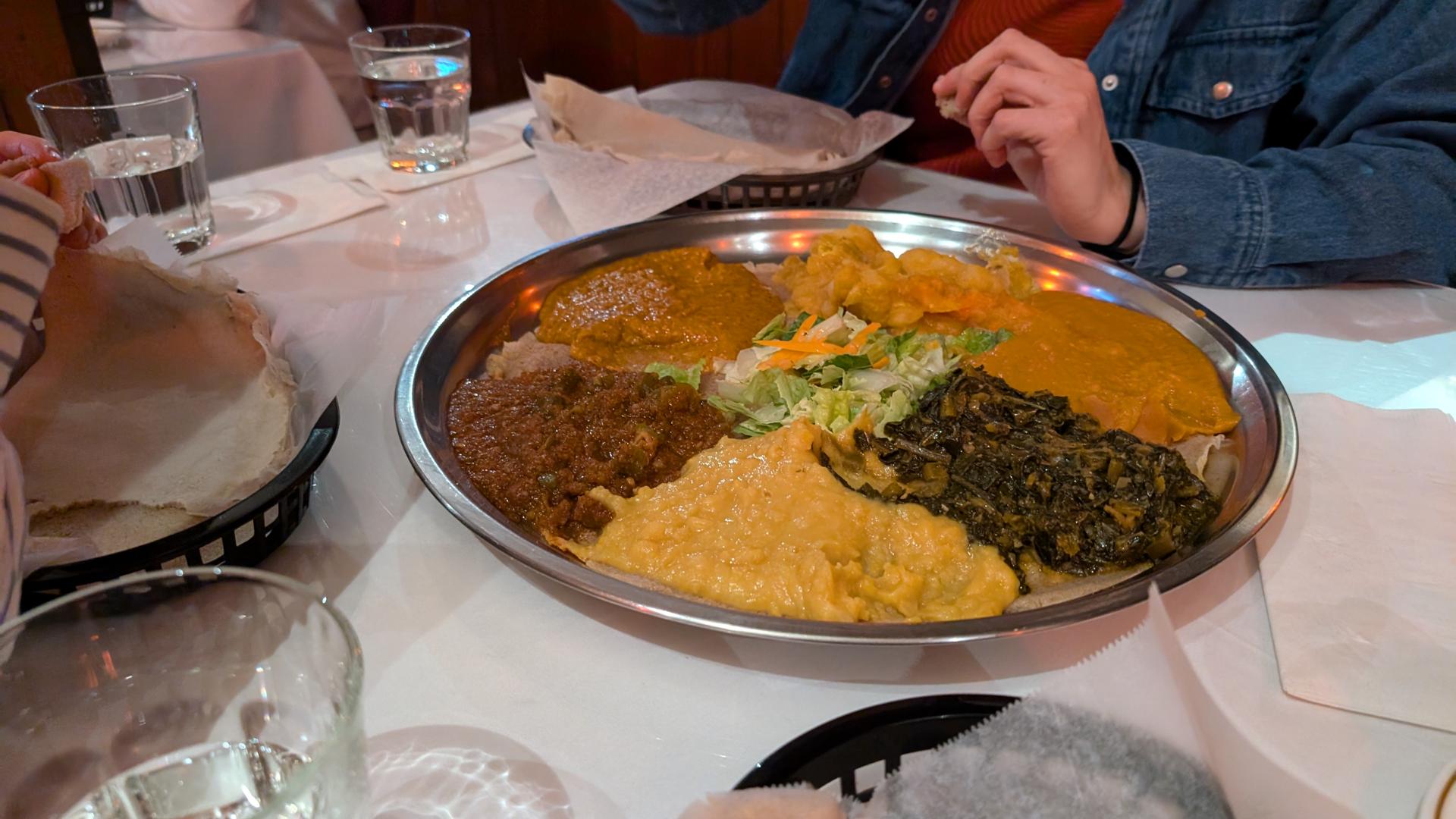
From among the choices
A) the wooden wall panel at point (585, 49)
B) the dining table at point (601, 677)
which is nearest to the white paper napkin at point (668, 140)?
the dining table at point (601, 677)

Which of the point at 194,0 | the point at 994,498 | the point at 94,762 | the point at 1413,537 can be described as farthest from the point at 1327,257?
the point at 194,0

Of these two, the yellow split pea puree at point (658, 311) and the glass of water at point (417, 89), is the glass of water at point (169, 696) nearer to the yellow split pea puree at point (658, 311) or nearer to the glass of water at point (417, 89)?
the yellow split pea puree at point (658, 311)

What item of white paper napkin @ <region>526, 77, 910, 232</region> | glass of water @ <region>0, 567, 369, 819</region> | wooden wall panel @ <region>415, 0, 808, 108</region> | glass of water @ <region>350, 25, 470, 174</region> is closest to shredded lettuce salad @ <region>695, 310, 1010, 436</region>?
white paper napkin @ <region>526, 77, 910, 232</region>

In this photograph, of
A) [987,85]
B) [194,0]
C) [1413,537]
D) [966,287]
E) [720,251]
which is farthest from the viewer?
[194,0]

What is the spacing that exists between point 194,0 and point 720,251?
4.08m

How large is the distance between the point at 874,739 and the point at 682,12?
7.63ft

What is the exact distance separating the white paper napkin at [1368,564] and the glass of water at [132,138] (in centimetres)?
194

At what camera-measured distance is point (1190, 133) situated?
2.10 metres

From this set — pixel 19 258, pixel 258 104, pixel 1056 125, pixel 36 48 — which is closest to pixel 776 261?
pixel 1056 125

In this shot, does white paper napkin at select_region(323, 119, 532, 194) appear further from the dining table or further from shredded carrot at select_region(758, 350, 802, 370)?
shredded carrot at select_region(758, 350, 802, 370)

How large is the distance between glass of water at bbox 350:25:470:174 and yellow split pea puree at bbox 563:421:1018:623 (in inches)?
58.9

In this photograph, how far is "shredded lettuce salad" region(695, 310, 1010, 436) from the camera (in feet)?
4.47

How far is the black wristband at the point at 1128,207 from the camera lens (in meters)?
1.80

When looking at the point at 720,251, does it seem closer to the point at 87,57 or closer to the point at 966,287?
the point at 966,287
